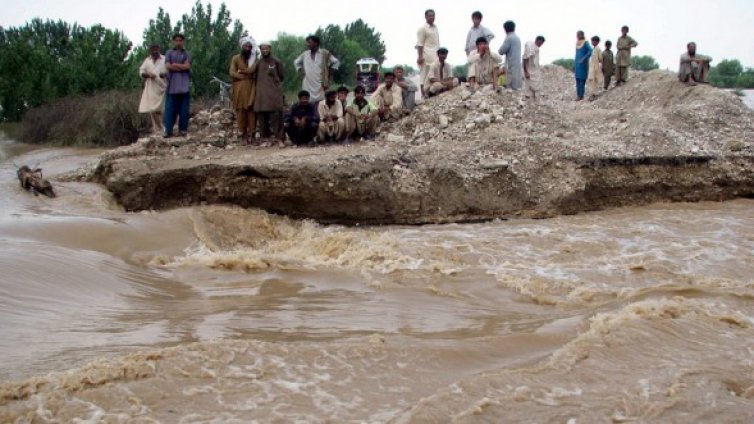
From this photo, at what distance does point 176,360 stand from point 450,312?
2.03 meters

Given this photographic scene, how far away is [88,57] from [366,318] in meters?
16.3

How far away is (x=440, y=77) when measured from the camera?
34.2 ft

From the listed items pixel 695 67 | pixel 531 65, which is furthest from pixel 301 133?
pixel 695 67

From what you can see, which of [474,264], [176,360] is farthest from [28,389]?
[474,264]

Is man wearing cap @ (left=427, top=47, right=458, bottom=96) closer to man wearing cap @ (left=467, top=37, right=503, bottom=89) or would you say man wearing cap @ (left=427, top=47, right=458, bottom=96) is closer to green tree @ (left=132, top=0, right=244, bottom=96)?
man wearing cap @ (left=467, top=37, right=503, bottom=89)

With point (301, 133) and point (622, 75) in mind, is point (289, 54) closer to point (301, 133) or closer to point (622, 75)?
point (622, 75)

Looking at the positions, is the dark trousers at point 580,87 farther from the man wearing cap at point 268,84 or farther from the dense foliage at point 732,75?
the dense foliage at point 732,75

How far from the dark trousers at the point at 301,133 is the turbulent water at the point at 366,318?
1481 mm

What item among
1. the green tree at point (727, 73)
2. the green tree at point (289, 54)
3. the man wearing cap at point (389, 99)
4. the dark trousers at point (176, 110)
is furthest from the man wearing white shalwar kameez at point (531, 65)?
the green tree at point (727, 73)

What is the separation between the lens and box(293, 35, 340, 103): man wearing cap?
9383 millimetres

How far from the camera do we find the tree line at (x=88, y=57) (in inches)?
725

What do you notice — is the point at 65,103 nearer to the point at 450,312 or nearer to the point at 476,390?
the point at 450,312

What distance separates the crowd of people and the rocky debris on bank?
348 millimetres

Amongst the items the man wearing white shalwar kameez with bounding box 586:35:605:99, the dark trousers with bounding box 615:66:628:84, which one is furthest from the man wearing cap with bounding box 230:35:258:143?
the dark trousers with bounding box 615:66:628:84
